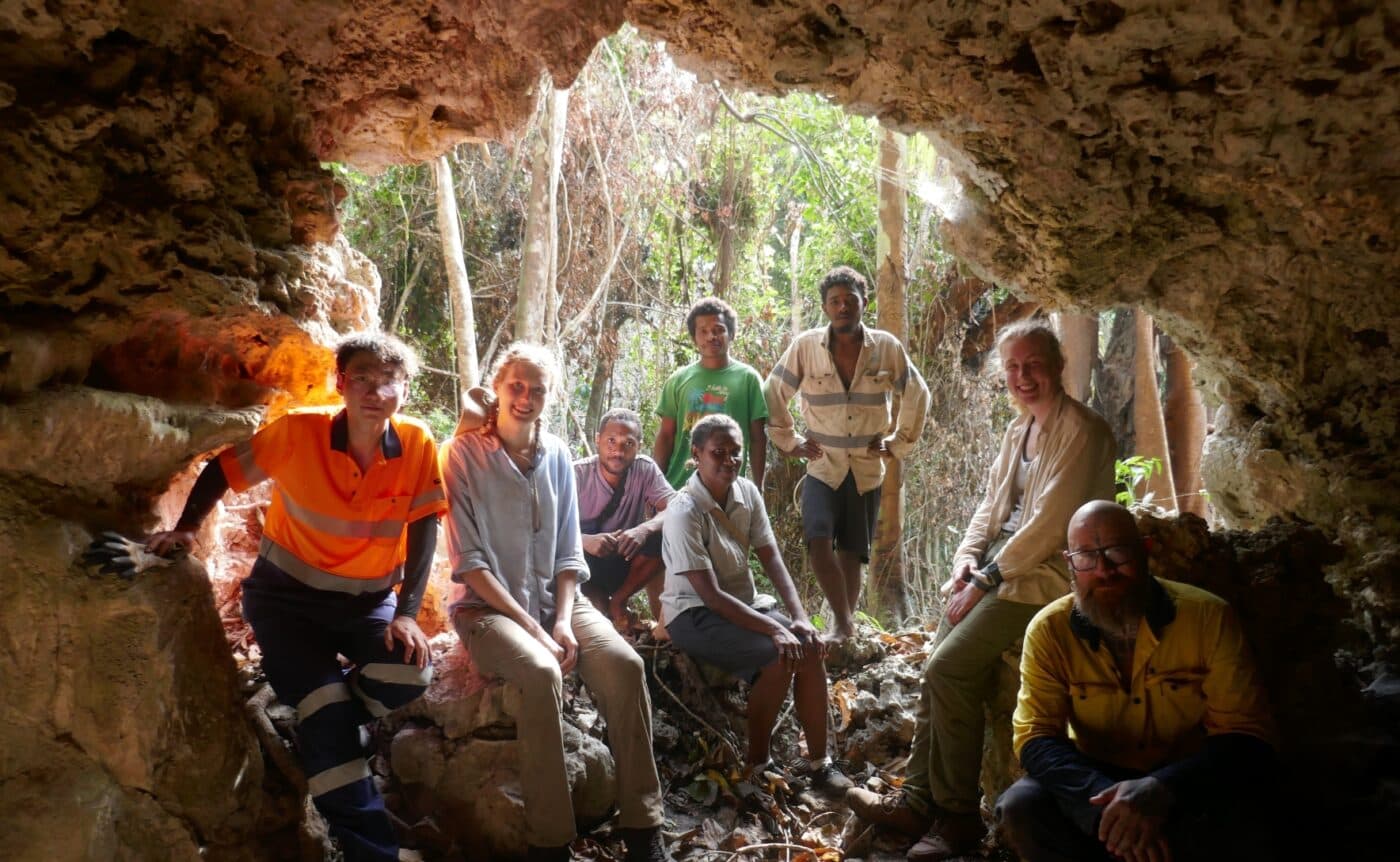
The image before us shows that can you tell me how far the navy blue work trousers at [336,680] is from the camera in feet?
11.1

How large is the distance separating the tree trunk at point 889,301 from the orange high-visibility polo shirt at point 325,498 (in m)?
4.57

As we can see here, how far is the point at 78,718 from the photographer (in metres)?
3.11

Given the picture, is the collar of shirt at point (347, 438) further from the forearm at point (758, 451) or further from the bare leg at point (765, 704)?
the forearm at point (758, 451)

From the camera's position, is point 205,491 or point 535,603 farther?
point 535,603

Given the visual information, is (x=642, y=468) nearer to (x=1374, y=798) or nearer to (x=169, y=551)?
(x=169, y=551)

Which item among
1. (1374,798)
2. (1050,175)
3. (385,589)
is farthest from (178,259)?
(1374,798)

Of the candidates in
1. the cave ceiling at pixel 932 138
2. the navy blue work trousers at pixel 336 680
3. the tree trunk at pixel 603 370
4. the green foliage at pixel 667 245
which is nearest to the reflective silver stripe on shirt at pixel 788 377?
the cave ceiling at pixel 932 138

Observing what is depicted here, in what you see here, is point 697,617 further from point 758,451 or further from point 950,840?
point 950,840

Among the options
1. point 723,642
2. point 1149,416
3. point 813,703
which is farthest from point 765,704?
point 1149,416

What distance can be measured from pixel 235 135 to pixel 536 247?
3.18m

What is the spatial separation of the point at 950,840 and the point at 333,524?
2.83m

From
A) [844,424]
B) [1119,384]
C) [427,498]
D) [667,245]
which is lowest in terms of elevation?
[427,498]

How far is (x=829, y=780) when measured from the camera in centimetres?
473

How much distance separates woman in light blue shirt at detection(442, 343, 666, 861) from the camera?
3.71 meters
